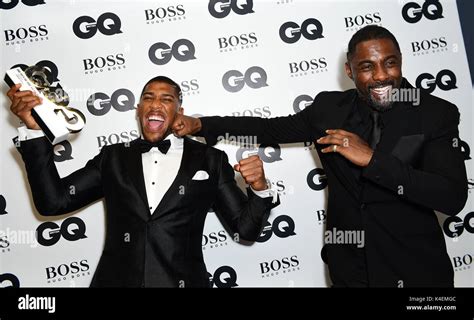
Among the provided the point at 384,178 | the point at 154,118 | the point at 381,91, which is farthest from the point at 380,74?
the point at 154,118

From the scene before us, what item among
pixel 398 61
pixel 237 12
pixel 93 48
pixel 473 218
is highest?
pixel 237 12

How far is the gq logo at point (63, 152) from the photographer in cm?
297

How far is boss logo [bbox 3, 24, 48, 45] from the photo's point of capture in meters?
3.00

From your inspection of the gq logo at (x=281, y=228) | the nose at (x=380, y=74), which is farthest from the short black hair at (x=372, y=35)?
the gq logo at (x=281, y=228)

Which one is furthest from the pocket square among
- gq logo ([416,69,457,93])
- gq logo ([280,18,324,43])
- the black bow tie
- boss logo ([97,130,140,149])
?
gq logo ([416,69,457,93])

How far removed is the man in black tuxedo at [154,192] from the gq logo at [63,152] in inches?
19.2

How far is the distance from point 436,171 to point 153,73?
1.63m

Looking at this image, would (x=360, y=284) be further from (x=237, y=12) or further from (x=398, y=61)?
(x=237, y=12)

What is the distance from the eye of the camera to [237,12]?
3.07 meters

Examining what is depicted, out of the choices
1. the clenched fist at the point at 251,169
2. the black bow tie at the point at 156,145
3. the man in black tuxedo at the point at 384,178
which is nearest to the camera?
the man in black tuxedo at the point at 384,178

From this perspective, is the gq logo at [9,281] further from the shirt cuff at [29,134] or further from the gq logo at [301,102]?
the gq logo at [301,102]

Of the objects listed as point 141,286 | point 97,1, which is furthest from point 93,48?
point 141,286

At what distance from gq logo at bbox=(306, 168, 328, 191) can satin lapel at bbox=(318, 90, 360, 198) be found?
60 cm

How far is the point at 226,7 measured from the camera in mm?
3068
